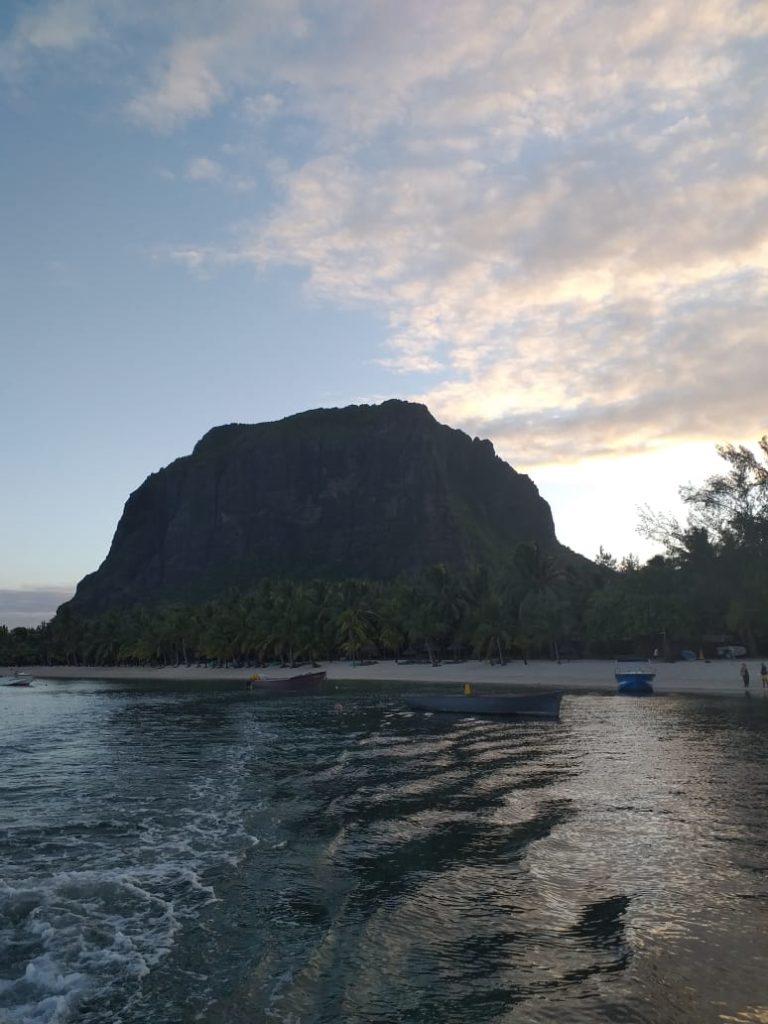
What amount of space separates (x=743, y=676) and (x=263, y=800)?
47.3 metres

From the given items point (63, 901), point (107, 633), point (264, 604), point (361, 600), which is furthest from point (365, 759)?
point (107, 633)

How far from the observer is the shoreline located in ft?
211

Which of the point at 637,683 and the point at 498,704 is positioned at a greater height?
the point at 637,683

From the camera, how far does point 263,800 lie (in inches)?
939

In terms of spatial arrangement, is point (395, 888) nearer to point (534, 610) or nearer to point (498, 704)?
point (498, 704)

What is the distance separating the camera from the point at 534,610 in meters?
87.8

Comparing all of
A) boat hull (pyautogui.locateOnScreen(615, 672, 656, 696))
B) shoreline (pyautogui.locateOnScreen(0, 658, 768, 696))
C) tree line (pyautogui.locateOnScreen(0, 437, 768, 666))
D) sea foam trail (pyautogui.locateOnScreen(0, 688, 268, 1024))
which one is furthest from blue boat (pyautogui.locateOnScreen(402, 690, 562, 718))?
tree line (pyautogui.locateOnScreen(0, 437, 768, 666))

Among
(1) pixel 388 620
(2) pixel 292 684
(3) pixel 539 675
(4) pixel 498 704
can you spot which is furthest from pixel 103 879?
(1) pixel 388 620

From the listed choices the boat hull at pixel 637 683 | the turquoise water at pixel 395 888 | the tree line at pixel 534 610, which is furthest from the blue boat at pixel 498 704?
the tree line at pixel 534 610

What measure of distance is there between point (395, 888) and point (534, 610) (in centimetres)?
7586

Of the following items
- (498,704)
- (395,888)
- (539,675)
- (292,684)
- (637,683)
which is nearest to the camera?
(395,888)

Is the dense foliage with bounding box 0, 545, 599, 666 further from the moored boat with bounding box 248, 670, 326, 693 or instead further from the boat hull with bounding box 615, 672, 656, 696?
the boat hull with bounding box 615, 672, 656, 696

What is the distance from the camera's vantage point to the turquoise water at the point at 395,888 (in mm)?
10102

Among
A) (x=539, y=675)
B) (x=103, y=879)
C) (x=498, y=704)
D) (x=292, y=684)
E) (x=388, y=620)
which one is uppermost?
(x=388, y=620)
